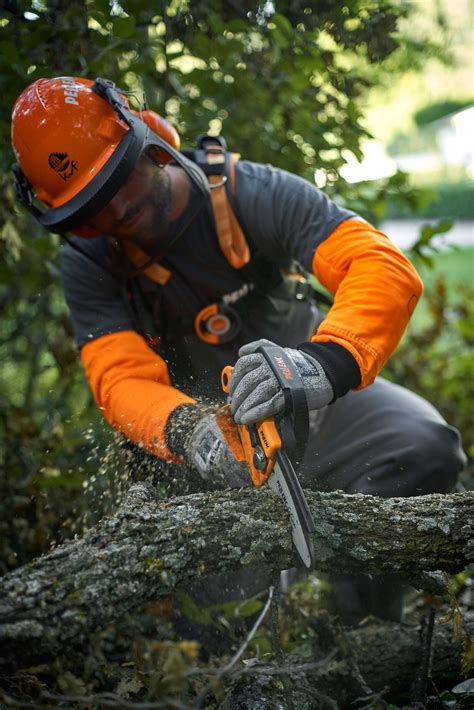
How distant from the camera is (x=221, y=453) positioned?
186 cm

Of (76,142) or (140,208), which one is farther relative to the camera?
(140,208)

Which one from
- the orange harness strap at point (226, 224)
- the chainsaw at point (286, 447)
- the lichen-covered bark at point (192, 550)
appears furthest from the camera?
the orange harness strap at point (226, 224)

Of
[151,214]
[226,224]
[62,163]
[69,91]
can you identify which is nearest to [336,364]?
[226,224]

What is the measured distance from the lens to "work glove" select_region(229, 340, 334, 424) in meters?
1.62

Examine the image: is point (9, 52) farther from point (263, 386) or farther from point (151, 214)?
point (263, 386)

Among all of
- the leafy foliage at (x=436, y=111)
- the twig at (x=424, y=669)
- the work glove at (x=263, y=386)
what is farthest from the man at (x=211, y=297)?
the leafy foliage at (x=436, y=111)

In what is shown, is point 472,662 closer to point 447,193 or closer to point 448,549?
point 448,549

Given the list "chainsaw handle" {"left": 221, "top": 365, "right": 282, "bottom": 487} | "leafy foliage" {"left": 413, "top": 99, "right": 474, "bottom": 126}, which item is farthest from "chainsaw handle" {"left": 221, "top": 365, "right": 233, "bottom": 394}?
"leafy foliage" {"left": 413, "top": 99, "right": 474, "bottom": 126}

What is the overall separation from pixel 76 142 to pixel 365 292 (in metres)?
1.02

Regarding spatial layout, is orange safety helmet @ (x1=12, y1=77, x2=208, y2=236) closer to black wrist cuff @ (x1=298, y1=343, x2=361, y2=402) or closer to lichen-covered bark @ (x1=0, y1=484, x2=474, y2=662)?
black wrist cuff @ (x1=298, y1=343, x2=361, y2=402)

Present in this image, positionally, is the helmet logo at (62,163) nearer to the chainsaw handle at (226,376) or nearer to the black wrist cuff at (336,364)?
the chainsaw handle at (226,376)

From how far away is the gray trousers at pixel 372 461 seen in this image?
7.11 ft

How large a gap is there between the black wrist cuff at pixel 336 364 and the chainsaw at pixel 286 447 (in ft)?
0.36

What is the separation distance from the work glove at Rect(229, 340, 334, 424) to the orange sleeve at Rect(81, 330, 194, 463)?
0.48 metres
